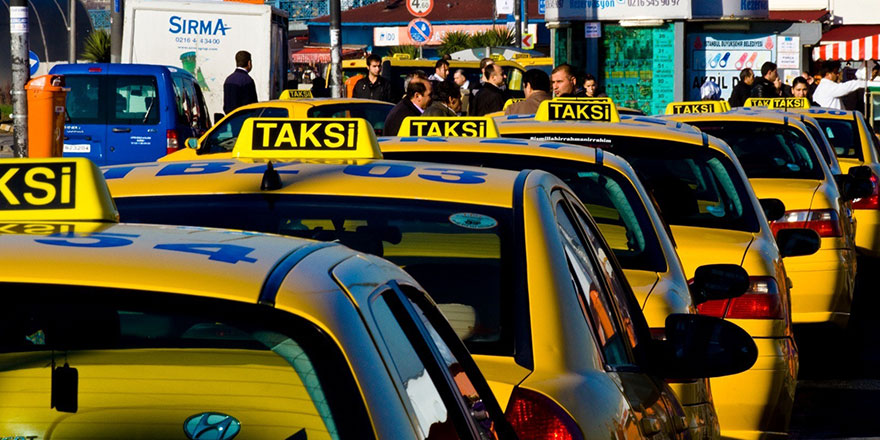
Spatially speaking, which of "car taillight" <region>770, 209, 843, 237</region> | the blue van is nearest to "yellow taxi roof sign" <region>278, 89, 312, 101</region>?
the blue van

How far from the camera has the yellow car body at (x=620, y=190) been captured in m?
5.41

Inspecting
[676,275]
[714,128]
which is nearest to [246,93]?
[714,128]

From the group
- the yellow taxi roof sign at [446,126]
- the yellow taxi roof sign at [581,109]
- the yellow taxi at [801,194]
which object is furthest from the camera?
the yellow taxi at [801,194]

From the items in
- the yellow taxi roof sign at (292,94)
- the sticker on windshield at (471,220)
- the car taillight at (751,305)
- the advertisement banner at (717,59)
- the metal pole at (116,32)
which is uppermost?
the metal pole at (116,32)

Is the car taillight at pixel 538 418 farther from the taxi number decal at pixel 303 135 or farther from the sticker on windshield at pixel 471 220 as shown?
the taxi number decal at pixel 303 135

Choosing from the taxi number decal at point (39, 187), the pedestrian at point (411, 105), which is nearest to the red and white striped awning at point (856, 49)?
the pedestrian at point (411, 105)

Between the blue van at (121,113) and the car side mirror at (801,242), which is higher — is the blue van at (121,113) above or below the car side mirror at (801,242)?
above

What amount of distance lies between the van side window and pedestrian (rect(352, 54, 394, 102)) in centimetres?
354

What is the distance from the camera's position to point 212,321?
215cm

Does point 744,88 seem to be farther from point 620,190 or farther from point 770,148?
point 620,190

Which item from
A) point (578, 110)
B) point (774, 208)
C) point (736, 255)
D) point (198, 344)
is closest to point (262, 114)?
point (578, 110)

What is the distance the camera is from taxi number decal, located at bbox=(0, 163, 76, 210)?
9.19ft

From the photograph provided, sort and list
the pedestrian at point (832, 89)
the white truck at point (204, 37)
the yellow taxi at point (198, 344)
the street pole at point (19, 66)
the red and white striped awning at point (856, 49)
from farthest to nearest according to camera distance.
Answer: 1. the red and white striped awning at point (856, 49)
2. the white truck at point (204, 37)
3. the pedestrian at point (832, 89)
4. the street pole at point (19, 66)
5. the yellow taxi at point (198, 344)

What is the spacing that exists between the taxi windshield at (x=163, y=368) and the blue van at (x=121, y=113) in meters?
17.0
